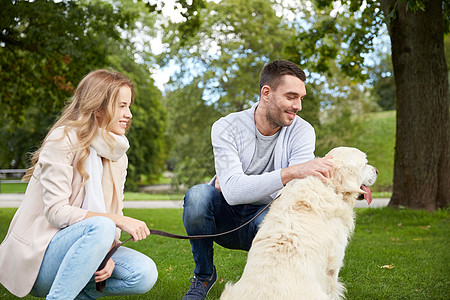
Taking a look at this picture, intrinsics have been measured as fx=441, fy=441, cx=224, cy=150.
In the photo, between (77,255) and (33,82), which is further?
(33,82)

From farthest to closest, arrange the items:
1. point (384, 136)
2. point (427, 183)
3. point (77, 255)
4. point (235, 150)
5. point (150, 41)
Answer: point (150, 41) → point (384, 136) → point (427, 183) → point (235, 150) → point (77, 255)

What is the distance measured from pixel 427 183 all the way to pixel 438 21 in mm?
3410

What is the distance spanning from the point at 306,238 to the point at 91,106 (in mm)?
1735

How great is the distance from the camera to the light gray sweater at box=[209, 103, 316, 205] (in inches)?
146

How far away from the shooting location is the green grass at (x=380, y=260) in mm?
4410

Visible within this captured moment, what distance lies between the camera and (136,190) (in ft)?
98.4

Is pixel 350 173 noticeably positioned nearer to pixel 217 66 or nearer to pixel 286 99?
pixel 286 99

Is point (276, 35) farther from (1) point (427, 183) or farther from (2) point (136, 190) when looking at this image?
(1) point (427, 183)

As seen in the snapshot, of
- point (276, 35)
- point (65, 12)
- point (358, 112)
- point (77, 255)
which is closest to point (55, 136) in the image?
point (77, 255)

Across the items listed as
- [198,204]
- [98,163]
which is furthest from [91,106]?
[198,204]

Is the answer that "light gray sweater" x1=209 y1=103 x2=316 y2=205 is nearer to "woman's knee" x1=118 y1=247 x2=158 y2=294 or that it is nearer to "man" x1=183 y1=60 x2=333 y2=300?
"man" x1=183 y1=60 x2=333 y2=300

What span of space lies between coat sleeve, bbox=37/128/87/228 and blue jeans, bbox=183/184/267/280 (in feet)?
3.96

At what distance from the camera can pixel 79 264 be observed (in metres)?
2.72

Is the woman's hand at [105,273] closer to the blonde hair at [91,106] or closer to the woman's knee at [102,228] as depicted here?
the woman's knee at [102,228]
